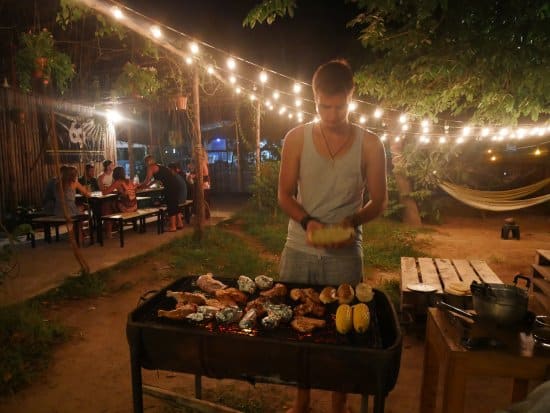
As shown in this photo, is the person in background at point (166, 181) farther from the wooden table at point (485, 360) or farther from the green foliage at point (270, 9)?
the wooden table at point (485, 360)

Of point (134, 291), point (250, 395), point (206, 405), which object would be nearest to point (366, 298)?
point (206, 405)

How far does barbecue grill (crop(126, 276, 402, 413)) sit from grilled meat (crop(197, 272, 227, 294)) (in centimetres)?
51

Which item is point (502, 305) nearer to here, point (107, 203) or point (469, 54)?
point (469, 54)

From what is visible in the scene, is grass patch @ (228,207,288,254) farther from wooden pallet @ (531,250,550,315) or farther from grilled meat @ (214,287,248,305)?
grilled meat @ (214,287,248,305)

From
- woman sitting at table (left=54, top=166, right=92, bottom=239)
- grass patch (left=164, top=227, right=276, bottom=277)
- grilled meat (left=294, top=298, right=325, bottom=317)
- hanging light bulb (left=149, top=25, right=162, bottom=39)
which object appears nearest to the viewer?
grilled meat (left=294, top=298, right=325, bottom=317)

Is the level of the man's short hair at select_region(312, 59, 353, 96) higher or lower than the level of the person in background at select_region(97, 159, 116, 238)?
higher

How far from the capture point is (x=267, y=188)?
13203 mm

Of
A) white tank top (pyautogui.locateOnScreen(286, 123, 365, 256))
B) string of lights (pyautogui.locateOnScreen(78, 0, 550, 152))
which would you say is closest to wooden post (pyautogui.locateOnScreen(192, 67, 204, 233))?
string of lights (pyautogui.locateOnScreen(78, 0, 550, 152))

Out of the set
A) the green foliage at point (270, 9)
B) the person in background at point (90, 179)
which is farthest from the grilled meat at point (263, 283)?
the person in background at point (90, 179)

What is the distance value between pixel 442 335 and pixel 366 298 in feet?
1.62

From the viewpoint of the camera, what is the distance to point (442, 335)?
2.15 metres

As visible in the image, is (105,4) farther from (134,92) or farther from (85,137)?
(85,137)

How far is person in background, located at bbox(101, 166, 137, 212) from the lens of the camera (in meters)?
9.04

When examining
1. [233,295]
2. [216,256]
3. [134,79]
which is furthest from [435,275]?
[134,79]
